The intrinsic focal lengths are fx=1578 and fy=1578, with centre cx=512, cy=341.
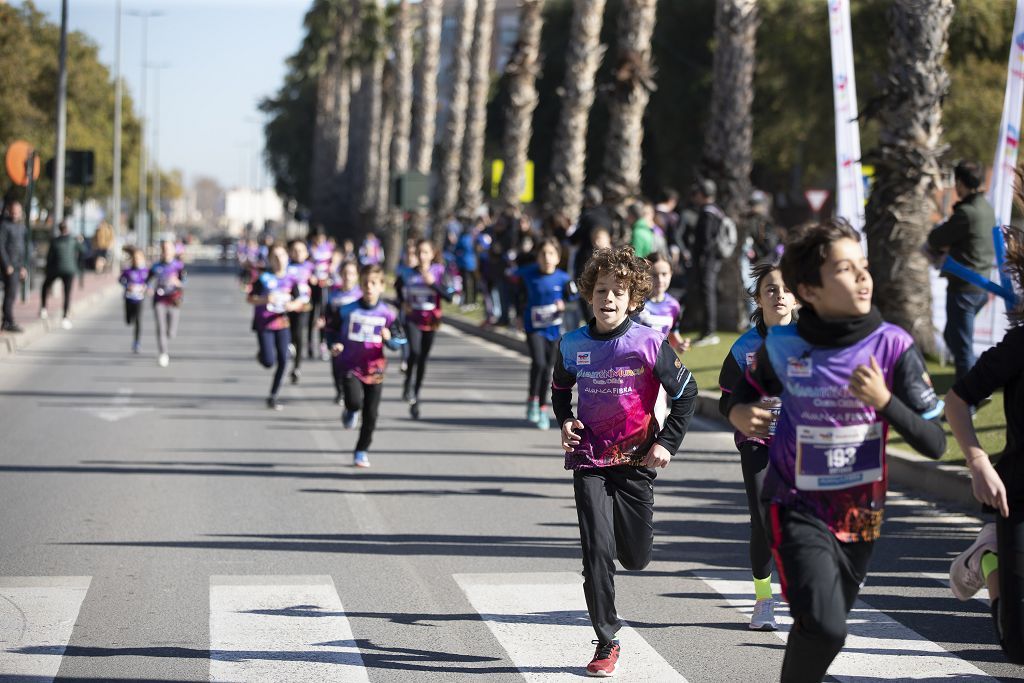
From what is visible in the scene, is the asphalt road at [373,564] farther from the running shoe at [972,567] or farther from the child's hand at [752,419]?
the child's hand at [752,419]

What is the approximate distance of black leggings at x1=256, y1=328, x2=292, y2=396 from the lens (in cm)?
1577

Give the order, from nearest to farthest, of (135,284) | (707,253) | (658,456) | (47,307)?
(658,456), (707,253), (135,284), (47,307)

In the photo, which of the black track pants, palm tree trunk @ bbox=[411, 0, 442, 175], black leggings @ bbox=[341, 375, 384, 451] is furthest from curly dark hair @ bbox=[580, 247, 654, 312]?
palm tree trunk @ bbox=[411, 0, 442, 175]

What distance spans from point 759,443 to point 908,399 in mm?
2014

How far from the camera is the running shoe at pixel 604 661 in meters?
5.99

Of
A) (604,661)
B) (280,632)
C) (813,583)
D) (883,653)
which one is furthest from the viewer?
(280,632)

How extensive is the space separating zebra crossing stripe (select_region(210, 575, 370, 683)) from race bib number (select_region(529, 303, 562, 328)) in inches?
252

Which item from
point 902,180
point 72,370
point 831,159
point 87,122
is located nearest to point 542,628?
point 902,180

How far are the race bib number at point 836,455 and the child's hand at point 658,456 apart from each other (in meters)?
1.38

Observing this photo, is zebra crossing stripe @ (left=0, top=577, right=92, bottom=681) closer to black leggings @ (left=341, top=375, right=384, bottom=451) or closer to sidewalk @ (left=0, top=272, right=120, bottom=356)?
black leggings @ (left=341, top=375, right=384, bottom=451)

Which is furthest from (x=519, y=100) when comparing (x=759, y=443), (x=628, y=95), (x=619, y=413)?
(x=619, y=413)

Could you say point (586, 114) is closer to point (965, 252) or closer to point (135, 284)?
point (135, 284)

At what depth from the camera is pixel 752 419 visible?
4922 millimetres

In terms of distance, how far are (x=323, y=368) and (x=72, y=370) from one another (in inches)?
126
